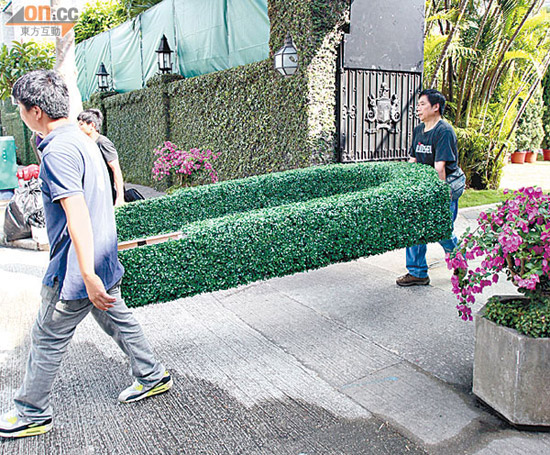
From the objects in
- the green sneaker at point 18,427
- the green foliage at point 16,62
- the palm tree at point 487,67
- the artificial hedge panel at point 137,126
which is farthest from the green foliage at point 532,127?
the green sneaker at point 18,427

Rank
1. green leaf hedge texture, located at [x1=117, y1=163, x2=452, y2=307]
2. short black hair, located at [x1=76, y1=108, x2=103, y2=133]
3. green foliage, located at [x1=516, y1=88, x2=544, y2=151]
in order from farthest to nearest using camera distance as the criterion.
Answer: green foliage, located at [x1=516, y1=88, x2=544, y2=151], short black hair, located at [x1=76, y1=108, x2=103, y2=133], green leaf hedge texture, located at [x1=117, y1=163, x2=452, y2=307]

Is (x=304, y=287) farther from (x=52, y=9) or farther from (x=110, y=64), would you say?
(x=110, y=64)

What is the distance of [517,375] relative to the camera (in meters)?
2.74

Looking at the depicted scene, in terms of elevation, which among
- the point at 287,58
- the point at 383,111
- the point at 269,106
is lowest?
the point at 383,111

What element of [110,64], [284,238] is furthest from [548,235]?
[110,64]

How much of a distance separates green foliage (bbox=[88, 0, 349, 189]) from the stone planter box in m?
5.54

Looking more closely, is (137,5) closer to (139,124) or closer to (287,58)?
(139,124)

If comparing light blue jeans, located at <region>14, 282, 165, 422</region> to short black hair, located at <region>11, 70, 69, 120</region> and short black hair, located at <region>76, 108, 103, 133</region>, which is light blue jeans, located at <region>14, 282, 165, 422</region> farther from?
short black hair, located at <region>76, 108, 103, 133</region>

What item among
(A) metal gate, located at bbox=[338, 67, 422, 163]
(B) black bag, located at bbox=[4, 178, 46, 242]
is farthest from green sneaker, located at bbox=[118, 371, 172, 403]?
(A) metal gate, located at bbox=[338, 67, 422, 163]

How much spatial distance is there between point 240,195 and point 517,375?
2864 millimetres

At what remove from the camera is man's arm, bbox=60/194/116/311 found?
8.41 feet

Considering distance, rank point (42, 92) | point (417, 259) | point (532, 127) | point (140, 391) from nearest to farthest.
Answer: point (42, 92) < point (140, 391) < point (417, 259) < point (532, 127)

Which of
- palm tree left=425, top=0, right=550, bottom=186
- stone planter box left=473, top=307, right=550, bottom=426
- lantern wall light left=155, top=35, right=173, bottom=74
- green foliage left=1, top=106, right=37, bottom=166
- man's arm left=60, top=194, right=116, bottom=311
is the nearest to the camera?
man's arm left=60, top=194, right=116, bottom=311

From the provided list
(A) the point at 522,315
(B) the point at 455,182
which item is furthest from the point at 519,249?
(B) the point at 455,182
